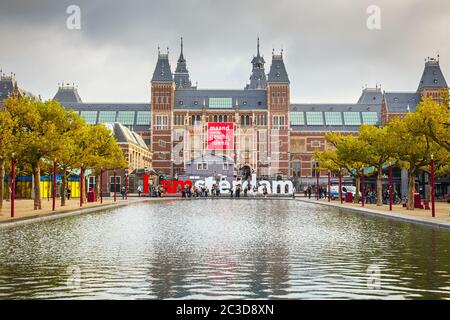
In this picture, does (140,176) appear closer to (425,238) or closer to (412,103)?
(412,103)

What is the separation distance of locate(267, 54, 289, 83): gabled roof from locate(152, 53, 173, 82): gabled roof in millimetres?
18663

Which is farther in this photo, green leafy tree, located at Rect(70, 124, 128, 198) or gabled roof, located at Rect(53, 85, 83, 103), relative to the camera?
gabled roof, located at Rect(53, 85, 83, 103)

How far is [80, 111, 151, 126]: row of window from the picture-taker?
117 meters

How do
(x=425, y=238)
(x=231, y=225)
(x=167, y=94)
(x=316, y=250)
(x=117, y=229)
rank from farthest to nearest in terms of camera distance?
(x=167, y=94) → (x=231, y=225) → (x=117, y=229) → (x=425, y=238) → (x=316, y=250)

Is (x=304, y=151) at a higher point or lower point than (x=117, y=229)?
higher

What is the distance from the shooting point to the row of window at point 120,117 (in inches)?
4609

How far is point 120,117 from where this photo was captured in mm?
118125

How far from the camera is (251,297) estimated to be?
788cm

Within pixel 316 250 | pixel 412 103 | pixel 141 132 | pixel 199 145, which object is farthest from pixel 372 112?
pixel 316 250

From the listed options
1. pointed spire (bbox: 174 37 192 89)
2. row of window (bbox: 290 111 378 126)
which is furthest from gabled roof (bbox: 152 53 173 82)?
pointed spire (bbox: 174 37 192 89)

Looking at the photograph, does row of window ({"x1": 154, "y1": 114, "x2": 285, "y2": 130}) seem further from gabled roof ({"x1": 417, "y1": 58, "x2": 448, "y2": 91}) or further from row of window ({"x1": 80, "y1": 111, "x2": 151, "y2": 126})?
gabled roof ({"x1": 417, "y1": 58, "x2": 448, "y2": 91})

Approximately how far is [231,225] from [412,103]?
95492mm

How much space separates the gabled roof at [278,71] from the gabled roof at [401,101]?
64.6ft

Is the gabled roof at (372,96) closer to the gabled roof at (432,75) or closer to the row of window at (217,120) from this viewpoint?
the gabled roof at (432,75)
